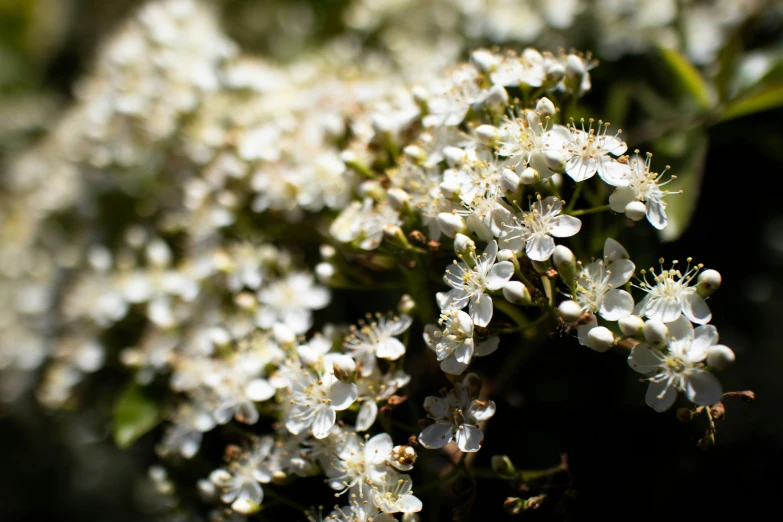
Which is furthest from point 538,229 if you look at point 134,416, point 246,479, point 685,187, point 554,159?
point 134,416

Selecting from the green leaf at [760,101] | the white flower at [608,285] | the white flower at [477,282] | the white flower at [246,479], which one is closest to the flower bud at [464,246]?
the white flower at [477,282]

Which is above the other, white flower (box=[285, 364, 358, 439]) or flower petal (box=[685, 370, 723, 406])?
flower petal (box=[685, 370, 723, 406])

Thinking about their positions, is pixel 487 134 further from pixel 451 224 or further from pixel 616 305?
pixel 616 305

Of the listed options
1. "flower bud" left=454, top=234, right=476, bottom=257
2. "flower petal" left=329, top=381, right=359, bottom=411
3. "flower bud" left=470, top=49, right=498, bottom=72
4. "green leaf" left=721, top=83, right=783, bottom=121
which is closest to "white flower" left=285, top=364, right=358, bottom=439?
"flower petal" left=329, top=381, right=359, bottom=411

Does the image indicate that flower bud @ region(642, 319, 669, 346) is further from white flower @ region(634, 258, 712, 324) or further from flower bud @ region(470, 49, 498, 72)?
flower bud @ region(470, 49, 498, 72)

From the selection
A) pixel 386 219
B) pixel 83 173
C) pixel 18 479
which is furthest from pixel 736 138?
pixel 18 479

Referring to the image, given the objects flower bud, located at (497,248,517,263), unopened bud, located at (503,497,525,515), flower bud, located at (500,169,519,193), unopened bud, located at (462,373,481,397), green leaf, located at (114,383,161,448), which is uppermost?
flower bud, located at (500,169,519,193)
